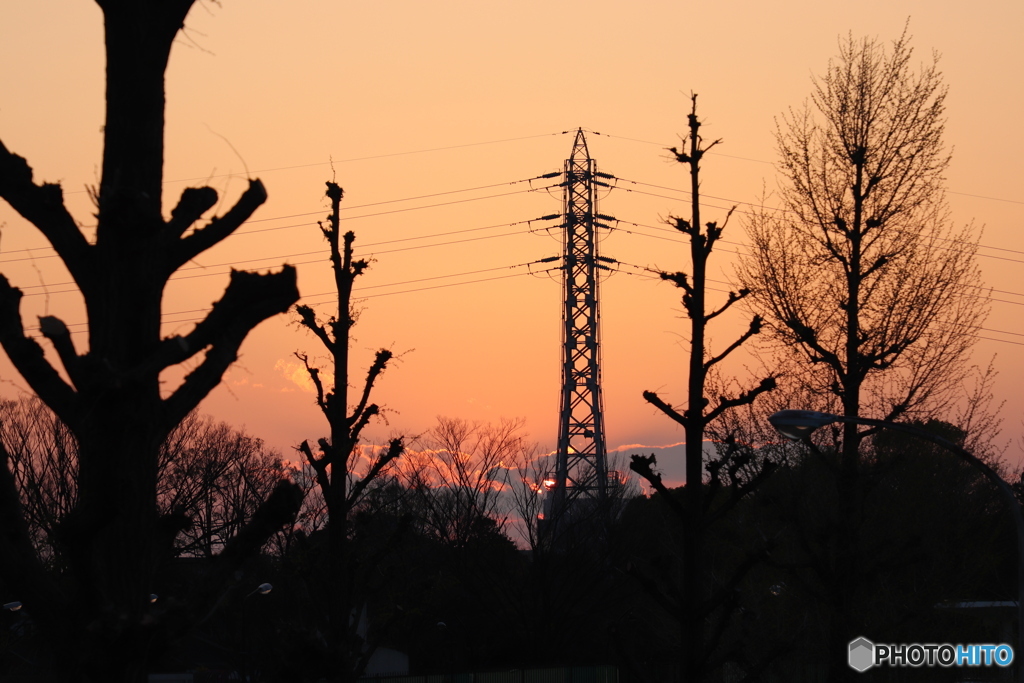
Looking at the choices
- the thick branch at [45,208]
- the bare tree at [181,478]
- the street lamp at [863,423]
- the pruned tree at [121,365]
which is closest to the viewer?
the pruned tree at [121,365]

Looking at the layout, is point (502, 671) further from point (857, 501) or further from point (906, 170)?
point (906, 170)

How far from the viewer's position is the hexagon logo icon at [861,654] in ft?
60.5

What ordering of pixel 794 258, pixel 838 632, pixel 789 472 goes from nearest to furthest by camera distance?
1. pixel 838 632
2. pixel 794 258
3. pixel 789 472

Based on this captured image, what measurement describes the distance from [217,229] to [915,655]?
1827cm

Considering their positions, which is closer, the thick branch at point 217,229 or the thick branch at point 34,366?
the thick branch at point 34,366

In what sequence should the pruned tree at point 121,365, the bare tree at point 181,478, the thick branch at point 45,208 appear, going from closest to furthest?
the pruned tree at point 121,365 < the thick branch at point 45,208 < the bare tree at point 181,478

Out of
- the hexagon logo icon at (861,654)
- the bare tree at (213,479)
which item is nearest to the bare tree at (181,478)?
the bare tree at (213,479)

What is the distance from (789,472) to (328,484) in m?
10.2

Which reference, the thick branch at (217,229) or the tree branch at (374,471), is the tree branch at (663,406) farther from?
the thick branch at (217,229)

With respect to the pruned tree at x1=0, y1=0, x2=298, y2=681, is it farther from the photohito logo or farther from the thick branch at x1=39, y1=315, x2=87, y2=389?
the photohito logo

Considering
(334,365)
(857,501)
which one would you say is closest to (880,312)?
(857,501)

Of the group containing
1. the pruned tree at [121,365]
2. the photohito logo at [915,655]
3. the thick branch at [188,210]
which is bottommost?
the photohito logo at [915,655]

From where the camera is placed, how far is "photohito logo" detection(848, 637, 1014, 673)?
18.7m

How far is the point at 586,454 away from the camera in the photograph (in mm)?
38312
